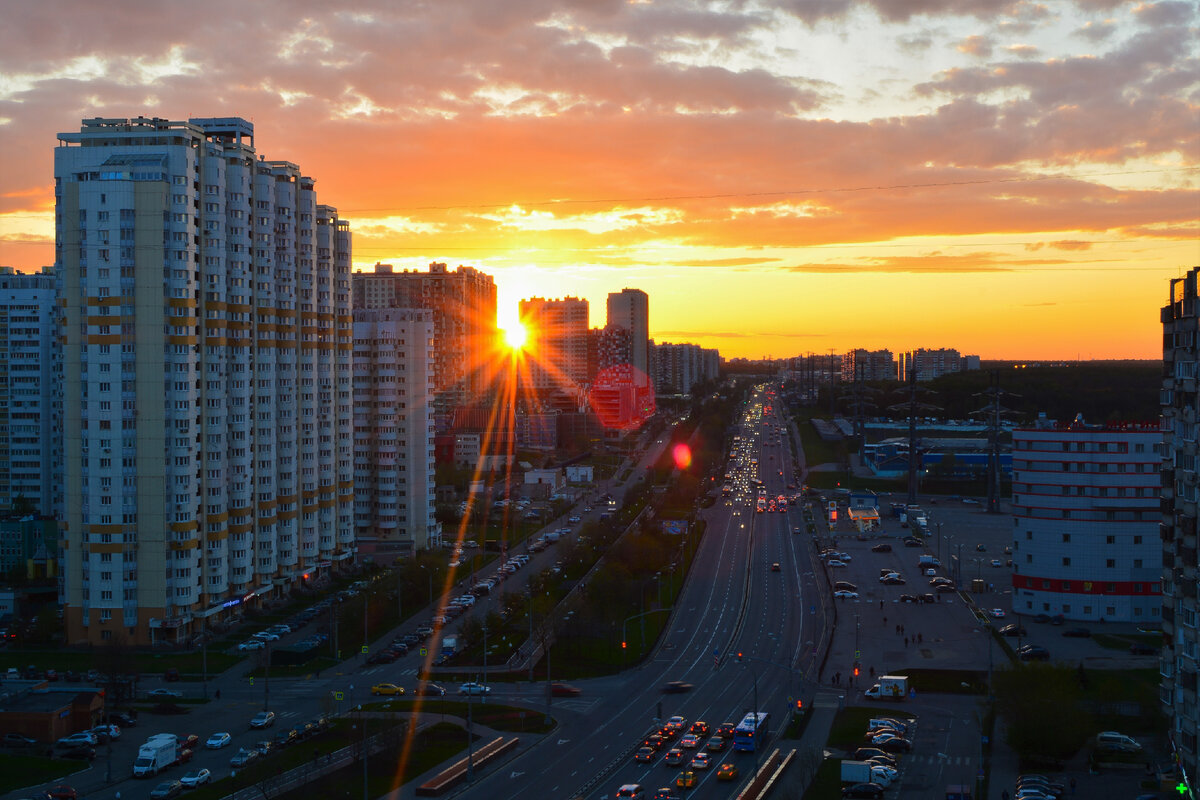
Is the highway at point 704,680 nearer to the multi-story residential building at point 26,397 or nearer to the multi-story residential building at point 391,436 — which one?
the multi-story residential building at point 391,436

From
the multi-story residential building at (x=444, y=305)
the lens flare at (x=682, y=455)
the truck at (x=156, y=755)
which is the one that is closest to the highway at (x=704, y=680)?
the truck at (x=156, y=755)

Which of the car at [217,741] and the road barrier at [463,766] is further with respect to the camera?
the car at [217,741]

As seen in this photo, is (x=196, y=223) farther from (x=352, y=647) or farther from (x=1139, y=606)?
(x=1139, y=606)

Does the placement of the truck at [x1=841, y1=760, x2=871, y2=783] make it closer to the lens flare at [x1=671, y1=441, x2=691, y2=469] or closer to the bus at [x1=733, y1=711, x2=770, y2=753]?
the bus at [x1=733, y1=711, x2=770, y2=753]

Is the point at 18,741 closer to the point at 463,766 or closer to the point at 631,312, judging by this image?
the point at 463,766

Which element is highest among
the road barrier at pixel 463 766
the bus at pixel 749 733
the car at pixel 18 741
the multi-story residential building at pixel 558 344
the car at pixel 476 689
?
the multi-story residential building at pixel 558 344

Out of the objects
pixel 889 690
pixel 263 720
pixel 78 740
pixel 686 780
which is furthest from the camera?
pixel 889 690

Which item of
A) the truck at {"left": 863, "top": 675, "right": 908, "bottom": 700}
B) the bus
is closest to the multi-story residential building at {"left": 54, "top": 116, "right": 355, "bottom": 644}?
the bus

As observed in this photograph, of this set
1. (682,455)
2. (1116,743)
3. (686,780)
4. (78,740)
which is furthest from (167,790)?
(682,455)
